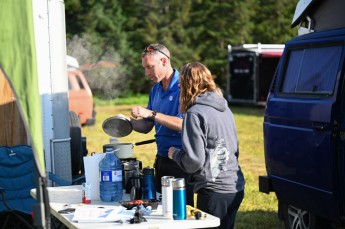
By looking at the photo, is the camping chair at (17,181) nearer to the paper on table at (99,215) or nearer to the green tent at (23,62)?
the paper on table at (99,215)

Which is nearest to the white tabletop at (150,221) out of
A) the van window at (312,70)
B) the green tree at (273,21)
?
the van window at (312,70)

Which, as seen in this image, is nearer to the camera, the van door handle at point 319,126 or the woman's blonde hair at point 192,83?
the woman's blonde hair at point 192,83

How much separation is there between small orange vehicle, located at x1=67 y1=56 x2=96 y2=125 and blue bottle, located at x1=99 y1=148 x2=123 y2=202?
12.6m

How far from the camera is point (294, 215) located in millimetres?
5594

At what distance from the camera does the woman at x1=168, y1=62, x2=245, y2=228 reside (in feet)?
12.6

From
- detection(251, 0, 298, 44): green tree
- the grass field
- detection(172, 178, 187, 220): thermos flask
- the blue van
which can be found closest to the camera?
detection(172, 178, 187, 220): thermos flask

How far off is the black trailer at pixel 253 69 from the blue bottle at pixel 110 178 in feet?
62.0

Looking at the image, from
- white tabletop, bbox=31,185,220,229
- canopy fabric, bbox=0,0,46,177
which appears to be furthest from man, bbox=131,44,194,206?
canopy fabric, bbox=0,0,46,177

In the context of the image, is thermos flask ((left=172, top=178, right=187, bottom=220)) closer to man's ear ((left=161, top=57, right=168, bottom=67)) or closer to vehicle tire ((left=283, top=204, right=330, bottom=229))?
man's ear ((left=161, top=57, right=168, bottom=67))

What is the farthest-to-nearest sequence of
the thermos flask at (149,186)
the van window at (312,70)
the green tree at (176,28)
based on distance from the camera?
the green tree at (176,28) < the van window at (312,70) < the thermos flask at (149,186)

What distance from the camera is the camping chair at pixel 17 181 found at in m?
5.57

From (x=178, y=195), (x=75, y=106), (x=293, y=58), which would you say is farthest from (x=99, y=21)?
(x=178, y=195)

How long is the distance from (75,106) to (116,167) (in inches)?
507

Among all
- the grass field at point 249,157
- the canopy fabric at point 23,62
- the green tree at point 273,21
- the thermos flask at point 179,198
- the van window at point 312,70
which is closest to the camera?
the canopy fabric at point 23,62
